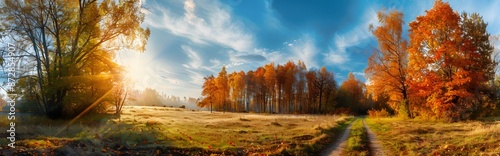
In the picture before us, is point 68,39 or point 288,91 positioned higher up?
point 68,39

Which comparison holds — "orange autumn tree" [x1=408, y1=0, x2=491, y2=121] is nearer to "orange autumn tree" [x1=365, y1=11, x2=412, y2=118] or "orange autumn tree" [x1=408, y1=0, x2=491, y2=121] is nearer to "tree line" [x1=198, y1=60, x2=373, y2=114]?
"orange autumn tree" [x1=365, y1=11, x2=412, y2=118]

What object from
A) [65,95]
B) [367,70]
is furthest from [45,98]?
[367,70]

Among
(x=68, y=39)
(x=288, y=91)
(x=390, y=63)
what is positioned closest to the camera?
(x=68, y=39)

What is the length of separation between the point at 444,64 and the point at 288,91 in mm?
59258

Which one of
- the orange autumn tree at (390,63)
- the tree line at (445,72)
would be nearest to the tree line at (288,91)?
the orange autumn tree at (390,63)

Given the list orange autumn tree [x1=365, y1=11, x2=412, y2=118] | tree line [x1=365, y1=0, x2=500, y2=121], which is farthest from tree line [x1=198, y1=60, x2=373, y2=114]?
tree line [x1=365, y1=0, x2=500, y2=121]

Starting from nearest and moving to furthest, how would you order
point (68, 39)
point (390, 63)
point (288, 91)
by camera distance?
point (68, 39), point (390, 63), point (288, 91)

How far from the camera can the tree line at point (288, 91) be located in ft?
299

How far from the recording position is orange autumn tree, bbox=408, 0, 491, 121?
31344 mm

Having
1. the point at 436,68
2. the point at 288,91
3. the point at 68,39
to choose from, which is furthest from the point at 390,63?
the point at 288,91

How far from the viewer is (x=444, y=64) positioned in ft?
107

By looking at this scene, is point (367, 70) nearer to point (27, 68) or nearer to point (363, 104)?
point (27, 68)

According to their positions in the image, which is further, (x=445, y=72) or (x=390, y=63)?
(x=390, y=63)

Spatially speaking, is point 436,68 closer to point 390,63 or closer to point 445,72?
point 445,72
